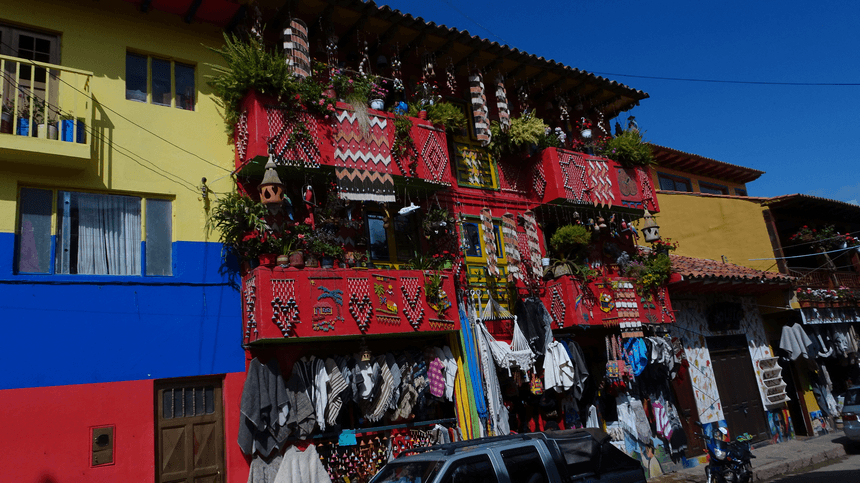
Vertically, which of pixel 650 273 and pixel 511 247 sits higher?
pixel 511 247

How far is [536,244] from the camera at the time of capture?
13.5m

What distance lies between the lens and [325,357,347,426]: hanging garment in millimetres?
9633

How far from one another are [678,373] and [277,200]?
39.0 feet

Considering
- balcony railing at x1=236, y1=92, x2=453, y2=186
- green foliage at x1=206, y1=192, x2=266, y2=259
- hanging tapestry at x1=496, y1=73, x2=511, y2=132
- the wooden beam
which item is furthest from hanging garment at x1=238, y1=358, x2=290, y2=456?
hanging tapestry at x1=496, y1=73, x2=511, y2=132

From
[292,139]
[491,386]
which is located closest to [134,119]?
[292,139]

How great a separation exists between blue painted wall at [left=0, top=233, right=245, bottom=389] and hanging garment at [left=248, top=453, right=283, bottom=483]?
1557 millimetres

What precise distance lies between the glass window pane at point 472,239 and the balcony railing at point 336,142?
1572 mm

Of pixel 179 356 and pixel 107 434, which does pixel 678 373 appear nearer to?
pixel 179 356

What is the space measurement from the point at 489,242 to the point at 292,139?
4930 mm

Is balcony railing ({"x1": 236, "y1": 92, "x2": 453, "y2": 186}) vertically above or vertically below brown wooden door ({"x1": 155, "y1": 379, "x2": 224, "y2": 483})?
above

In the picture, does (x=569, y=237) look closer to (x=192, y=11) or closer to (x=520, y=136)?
(x=520, y=136)

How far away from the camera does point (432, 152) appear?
1215 cm

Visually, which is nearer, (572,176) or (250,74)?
(250,74)

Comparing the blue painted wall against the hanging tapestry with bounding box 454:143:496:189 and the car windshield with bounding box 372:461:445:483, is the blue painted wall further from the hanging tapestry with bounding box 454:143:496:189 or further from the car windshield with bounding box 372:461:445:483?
the hanging tapestry with bounding box 454:143:496:189
